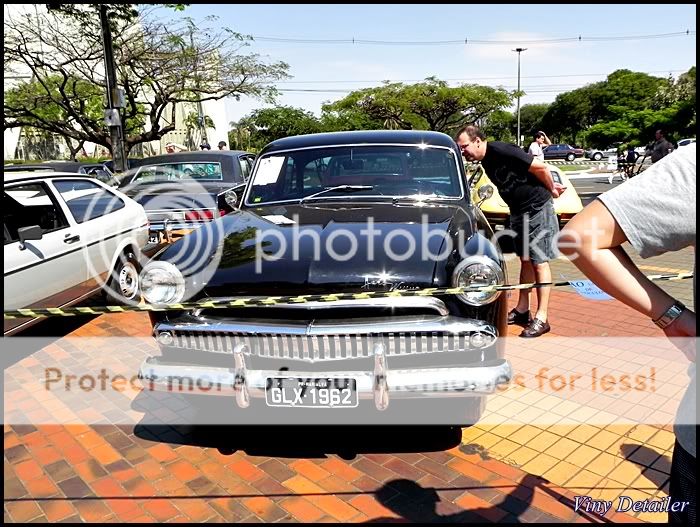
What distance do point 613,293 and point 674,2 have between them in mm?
802

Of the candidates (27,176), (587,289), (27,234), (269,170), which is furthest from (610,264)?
(27,176)

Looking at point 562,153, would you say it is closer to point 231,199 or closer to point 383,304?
point 231,199

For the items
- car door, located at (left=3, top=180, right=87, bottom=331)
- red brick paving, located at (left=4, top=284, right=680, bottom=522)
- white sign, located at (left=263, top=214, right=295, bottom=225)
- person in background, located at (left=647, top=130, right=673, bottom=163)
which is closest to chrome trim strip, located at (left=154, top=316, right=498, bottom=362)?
red brick paving, located at (left=4, top=284, right=680, bottom=522)

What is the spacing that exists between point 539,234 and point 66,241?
14.2 feet

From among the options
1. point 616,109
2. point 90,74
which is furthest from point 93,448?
point 616,109

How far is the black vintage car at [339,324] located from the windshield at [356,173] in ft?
2.38

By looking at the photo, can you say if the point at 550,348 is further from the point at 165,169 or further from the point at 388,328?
the point at 165,169

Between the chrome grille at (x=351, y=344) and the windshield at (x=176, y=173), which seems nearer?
the chrome grille at (x=351, y=344)

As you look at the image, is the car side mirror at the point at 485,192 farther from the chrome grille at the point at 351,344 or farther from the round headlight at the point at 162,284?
the round headlight at the point at 162,284

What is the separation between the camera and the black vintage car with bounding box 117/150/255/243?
7004 millimetres

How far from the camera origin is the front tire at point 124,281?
578cm

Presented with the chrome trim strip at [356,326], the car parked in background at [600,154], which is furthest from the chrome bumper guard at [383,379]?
the car parked in background at [600,154]

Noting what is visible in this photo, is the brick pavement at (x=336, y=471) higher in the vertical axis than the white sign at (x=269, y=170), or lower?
lower

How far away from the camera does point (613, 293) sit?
1.55 metres
